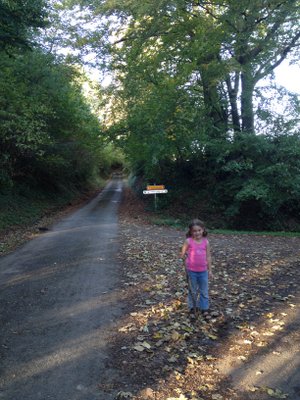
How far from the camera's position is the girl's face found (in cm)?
570

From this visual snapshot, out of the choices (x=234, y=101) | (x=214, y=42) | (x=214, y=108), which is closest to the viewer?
(x=214, y=42)

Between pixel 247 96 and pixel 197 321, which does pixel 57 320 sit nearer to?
pixel 197 321

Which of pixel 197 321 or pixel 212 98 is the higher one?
pixel 212 98

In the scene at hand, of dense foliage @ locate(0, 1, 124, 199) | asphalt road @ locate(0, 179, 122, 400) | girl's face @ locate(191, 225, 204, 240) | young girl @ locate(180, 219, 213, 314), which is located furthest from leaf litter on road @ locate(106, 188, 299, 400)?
dense foliage @ locate(0, 1, 124, 199)

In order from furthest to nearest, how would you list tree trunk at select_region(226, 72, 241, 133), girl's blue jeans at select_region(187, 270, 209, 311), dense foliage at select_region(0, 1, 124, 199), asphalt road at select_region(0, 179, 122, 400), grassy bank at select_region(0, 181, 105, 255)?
tree trunk at select_region(226, 72, 241, 133) < grassy bank at select_region(0, 181, 105, 255) < dense foliage at select_region(0, 1, 124, 199) < girl's blue jeans at select_region(187, 270, 209, 311) < asphalt road at select_region(0, 179, 122, 400)

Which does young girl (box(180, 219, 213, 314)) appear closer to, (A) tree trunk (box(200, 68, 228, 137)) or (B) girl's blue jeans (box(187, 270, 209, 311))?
(B) girl's blue jeans (box(187, 270, 209, 311))

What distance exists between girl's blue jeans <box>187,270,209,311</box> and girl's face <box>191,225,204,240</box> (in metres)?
0.59

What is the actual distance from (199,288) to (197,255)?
64cm

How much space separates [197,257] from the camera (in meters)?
5.77

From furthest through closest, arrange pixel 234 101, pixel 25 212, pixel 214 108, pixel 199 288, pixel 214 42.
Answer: pixel 214 108 < pixel 234 101 < pixel 25 212 < pixel 214 42 < pixel 199 288

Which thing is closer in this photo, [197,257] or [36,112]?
[197,257]

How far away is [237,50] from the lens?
1841cm

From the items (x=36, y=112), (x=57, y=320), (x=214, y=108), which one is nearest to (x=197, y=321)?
(x=57, y=320)

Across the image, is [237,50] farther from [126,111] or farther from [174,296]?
[174,296]
